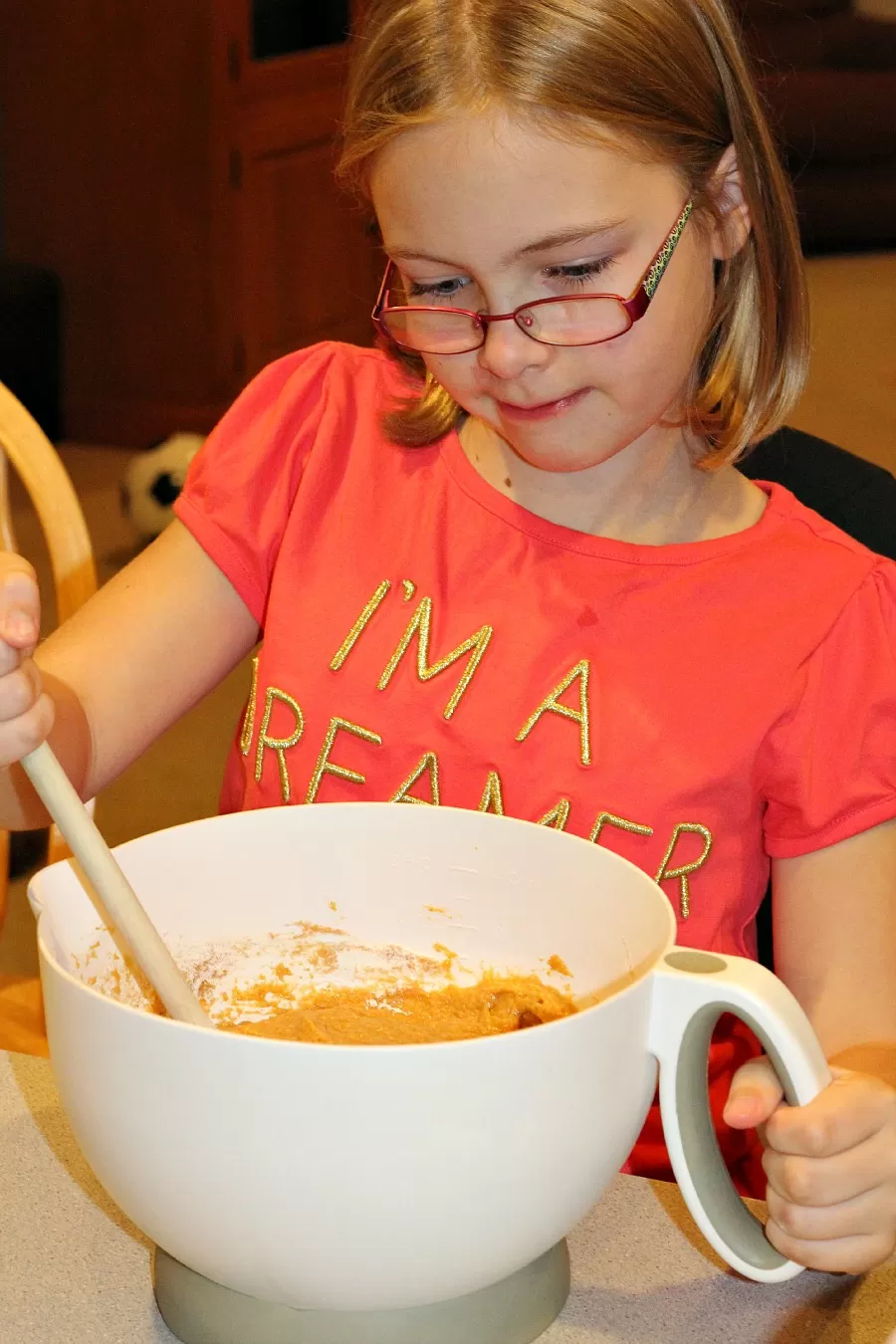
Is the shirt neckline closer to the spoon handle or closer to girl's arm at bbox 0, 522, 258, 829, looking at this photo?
girl's arm at bbox 0, 522, 258, 829

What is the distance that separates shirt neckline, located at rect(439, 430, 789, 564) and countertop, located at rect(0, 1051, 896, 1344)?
43 cm

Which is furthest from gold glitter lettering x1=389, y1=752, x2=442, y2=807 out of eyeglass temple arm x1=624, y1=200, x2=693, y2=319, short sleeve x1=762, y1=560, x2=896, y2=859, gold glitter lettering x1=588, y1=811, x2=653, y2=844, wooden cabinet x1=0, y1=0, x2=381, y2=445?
wooden cabinet x1=0, y1=0, x2=381, y2=445

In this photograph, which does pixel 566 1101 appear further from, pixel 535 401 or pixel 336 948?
pixel 535 401

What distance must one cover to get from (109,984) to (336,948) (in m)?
0.12

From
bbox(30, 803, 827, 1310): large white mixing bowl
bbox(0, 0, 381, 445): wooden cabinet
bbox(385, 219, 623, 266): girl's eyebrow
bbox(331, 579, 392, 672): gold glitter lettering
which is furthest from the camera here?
bbox(0, 0, 381, 445): wooden cabinet

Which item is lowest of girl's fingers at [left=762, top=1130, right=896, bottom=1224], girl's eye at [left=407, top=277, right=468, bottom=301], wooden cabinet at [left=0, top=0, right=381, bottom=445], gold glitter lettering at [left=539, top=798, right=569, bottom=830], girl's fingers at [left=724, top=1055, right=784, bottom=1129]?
wooden cabinet at [left=0, top=0, right=381, bottom=445]

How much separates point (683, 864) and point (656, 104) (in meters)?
0.45

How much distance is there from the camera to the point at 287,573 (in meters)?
1.11

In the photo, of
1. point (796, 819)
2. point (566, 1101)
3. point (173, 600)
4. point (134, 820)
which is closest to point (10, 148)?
point (134, 820)

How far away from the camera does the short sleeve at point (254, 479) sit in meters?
1.13

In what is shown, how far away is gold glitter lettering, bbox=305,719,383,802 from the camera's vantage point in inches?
41.4

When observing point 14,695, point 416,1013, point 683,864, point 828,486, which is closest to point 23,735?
point 14,695

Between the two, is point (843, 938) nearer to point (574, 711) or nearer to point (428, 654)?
point (574, 711)

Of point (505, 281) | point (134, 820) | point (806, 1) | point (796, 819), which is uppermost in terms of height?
point (505, 281)
